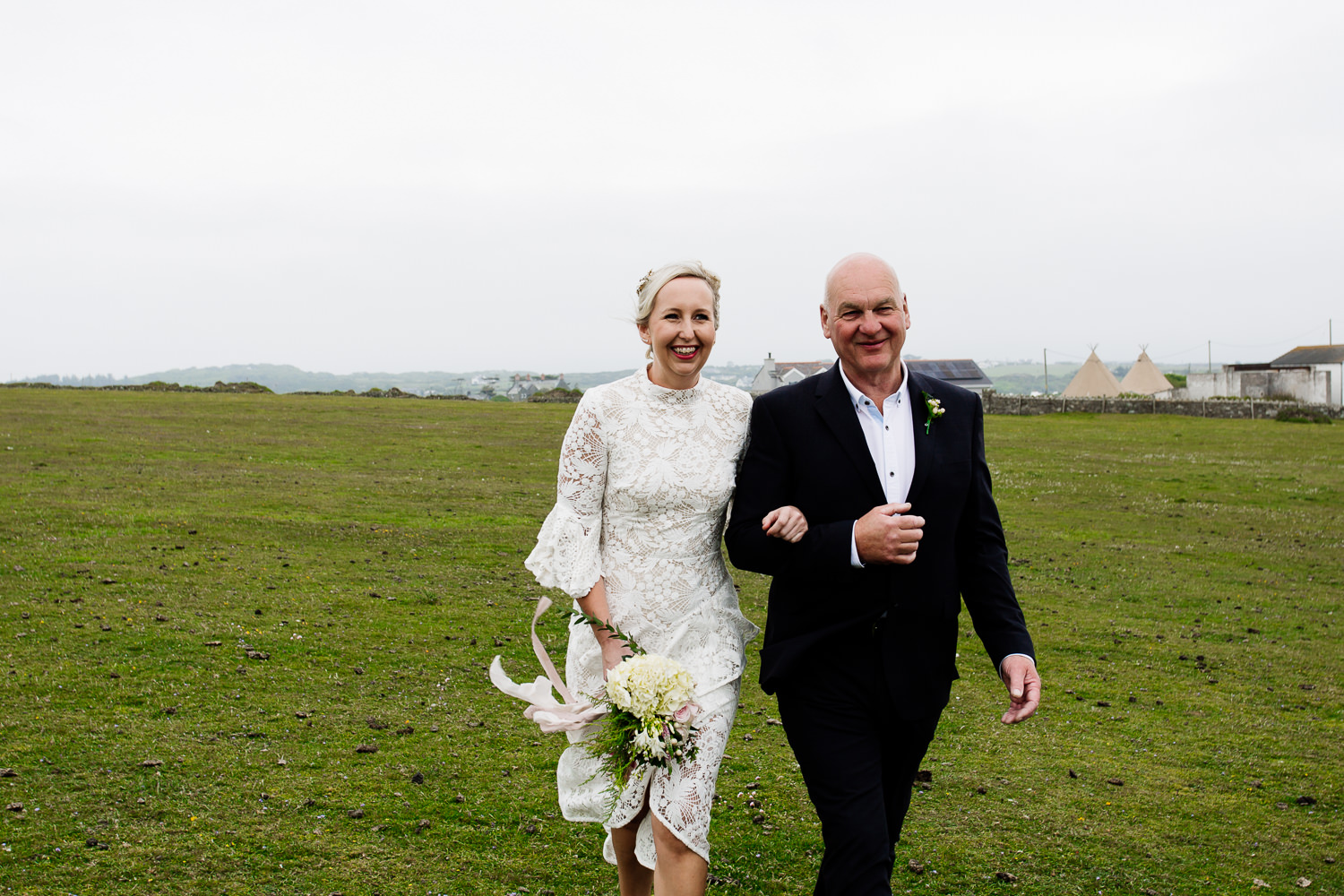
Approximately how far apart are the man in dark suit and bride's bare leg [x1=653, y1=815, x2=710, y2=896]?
1.74ft

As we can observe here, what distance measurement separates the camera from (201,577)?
35.2ft

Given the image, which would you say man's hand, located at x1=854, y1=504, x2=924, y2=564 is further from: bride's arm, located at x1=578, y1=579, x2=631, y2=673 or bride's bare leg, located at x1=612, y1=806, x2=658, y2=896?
bride's bare leg, located at x1=612, y1=806, x2=658, y2=896

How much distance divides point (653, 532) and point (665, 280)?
1.12 m

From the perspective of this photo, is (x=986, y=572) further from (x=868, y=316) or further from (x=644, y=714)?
(x=644, y=714)

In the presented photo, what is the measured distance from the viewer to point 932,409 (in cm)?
407

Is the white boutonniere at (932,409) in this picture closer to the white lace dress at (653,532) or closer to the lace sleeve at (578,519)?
the white lace dress at (653,532)

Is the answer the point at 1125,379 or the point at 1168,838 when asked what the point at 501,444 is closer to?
the point at 1168,838

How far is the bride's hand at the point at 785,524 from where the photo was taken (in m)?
3.69

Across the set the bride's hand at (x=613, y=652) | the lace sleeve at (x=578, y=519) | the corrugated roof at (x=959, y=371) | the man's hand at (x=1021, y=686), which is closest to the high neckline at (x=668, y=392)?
the lace sleeve at (x=578, y=519)

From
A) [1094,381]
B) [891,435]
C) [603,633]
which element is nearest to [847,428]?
[891,435]

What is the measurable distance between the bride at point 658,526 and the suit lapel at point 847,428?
520 mm

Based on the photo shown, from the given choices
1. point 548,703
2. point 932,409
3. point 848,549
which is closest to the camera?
point 848,549

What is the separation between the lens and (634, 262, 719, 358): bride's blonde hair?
4.18 m

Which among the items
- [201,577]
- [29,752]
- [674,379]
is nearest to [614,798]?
[674,379]
